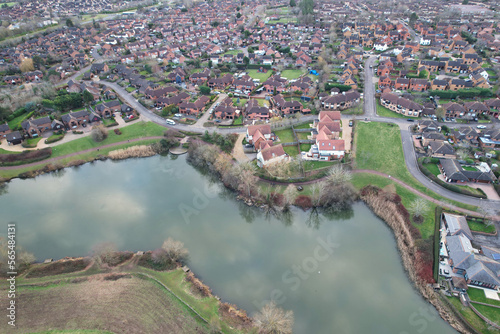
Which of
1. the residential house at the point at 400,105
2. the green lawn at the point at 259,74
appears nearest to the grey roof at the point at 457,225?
the residential house at the point at 400,105

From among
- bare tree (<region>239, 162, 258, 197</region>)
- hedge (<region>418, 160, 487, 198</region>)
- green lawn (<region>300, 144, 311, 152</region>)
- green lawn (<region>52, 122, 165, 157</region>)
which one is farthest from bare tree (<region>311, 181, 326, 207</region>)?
green lawn (<region>52, 122, 165, 157</region>)

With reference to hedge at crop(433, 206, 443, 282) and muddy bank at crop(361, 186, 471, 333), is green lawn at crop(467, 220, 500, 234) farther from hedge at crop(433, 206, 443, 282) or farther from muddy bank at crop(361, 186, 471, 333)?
muddy bank at crop(361, 186, 471, 333)

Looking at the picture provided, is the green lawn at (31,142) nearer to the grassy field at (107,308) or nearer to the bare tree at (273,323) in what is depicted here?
the grassy field at (107,308)

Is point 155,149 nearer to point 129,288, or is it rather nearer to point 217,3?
point 129,288

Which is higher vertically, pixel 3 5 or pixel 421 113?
pixel 3 5

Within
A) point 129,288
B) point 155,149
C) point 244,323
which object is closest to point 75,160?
point 155,149

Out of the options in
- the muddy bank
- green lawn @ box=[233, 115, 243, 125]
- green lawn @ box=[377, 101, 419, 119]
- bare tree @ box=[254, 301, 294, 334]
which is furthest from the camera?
green lawn @ box=[377, 101, 419, 119]

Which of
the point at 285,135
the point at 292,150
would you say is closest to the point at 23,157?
the point at 285,135
